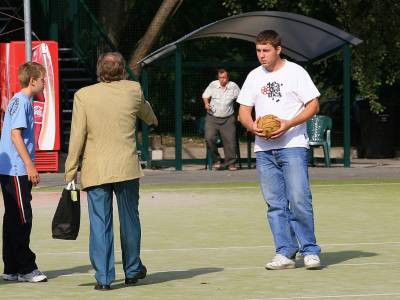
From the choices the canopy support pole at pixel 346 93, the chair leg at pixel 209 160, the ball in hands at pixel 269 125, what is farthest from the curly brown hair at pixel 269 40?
the canopy support pole at pixel 346 93

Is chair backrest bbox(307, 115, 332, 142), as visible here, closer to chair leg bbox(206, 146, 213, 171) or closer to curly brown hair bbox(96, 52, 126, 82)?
chair leg bbox(206, 146, 213, 171)

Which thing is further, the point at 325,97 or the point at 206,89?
the point at 325,97

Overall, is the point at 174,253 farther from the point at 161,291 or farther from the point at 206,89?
the point at 206,89

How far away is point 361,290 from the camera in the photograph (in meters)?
9.84

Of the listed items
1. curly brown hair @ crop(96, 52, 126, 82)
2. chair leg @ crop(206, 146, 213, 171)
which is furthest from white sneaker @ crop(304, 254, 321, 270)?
chair leg @ crop(206, 146, 213, 171)

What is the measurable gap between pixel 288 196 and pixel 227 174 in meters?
12.4

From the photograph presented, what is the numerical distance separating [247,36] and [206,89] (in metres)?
1.72

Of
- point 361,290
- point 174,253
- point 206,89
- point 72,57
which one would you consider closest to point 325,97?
point 72,57

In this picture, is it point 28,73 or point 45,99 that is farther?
point 45,99

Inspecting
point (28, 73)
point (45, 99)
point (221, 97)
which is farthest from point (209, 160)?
point (28, 73)

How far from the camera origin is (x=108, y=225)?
9.89 meters

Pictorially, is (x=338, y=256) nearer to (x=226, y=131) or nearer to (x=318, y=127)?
(x=226, y=131)

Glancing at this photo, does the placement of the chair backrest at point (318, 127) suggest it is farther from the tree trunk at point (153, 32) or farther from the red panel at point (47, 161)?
the red panel at point (47, 161)

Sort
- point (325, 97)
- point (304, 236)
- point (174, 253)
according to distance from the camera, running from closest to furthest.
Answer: point (304, 236) → point (174, 253) → point (325, 97)
